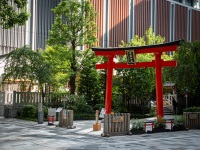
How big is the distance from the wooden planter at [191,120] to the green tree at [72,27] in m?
11.0

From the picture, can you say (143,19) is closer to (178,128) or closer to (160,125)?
(178,128)

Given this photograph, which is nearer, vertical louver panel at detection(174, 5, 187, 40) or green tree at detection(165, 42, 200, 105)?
green tree at detection(165, 42, 200, 105)

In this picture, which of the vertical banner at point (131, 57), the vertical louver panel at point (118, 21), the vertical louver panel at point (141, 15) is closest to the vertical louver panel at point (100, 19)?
the vertical louver panel at point (118, 21)

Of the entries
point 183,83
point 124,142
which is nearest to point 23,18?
point 124,142

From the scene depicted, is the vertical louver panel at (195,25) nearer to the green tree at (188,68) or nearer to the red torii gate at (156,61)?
the green tree at (188,68)

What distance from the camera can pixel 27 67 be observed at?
81.5 ft

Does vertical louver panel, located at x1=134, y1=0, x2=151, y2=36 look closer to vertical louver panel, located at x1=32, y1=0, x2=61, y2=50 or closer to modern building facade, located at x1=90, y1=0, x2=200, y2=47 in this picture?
modern building facade, located at x1=90, y1=0, x2=200, y2=47

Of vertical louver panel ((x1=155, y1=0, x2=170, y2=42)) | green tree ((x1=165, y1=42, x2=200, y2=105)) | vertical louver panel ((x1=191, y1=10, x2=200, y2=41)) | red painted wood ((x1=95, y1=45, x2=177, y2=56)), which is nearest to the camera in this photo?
red painted wood ((x1=95, y1=45, x2=177, y2=56))

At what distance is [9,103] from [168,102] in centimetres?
1825

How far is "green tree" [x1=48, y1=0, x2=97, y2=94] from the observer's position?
92.0ft

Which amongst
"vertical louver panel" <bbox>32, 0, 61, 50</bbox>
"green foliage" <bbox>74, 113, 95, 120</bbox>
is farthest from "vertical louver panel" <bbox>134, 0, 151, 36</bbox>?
"green foliage" <bbox>74, 113, 95, 120</bbox>

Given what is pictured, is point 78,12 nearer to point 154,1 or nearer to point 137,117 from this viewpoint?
point 137,117

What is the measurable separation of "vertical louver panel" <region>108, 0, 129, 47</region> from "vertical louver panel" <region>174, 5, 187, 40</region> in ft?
42.4

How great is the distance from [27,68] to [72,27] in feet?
19.4
